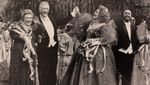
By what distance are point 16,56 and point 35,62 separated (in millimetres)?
184

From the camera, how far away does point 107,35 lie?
4.48 m

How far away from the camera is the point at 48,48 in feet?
15.1

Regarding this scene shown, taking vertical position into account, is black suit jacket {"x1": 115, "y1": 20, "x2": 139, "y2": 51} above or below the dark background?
below

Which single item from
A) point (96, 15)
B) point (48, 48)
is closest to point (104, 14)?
point (96, 15)

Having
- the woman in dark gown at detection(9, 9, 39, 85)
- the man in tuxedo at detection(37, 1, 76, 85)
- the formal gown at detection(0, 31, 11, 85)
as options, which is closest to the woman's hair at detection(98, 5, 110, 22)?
the man in tuxedo at detection(37, 1, 76, 85)

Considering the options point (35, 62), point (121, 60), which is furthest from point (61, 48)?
point (121, 60)

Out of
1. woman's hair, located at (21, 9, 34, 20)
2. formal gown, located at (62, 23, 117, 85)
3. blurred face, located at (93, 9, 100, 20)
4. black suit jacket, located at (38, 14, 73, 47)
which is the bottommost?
formal gown, located at (62, 23, 117, 85)

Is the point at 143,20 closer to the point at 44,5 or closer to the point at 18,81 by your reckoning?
the point at 44,5

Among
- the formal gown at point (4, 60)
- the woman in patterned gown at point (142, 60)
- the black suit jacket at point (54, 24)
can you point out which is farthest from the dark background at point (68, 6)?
the formal gown at point (4, 60)

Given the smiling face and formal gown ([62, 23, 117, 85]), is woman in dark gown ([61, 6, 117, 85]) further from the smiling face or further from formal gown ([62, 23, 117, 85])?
the smiling face

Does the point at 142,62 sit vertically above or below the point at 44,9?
below

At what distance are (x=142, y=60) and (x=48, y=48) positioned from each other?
849 millimetres

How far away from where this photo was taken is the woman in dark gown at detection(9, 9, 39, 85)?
4.57 metres

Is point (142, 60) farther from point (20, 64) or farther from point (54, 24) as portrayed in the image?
point (20, 64)
